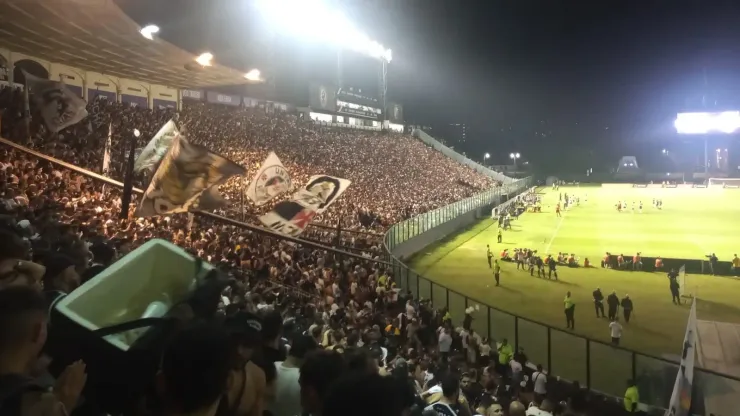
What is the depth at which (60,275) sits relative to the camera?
4.36 metres

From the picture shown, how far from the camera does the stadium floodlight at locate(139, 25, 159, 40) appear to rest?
21.0 meters

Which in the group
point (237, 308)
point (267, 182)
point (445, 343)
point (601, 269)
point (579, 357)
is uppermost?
point (267, 182)

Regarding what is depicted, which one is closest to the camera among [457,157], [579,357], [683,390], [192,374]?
[192,374]

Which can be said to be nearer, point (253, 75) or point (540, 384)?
point (540, 384)

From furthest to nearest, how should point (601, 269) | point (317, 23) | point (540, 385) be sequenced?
1. point (317, 23)
2. point (601, 269)
3. point (540, 385)

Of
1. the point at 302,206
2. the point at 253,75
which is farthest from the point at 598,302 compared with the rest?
the point at 253,75

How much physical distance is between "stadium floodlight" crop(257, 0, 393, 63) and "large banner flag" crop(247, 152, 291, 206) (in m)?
19.0

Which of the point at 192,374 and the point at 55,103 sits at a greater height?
the point at 55,103

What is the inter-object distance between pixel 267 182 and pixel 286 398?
10.5 meters

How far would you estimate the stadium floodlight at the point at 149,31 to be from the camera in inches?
826

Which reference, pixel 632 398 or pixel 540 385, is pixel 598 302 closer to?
pixel 632 398

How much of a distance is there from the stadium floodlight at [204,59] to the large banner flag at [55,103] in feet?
33.9

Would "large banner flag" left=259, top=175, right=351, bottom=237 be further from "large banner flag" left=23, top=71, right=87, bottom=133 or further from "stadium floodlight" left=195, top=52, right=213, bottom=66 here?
"stadium floodlight" left=195, top=52, right=213, bottom=66

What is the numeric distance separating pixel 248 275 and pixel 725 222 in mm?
46249
